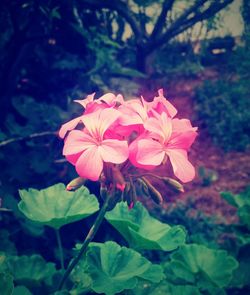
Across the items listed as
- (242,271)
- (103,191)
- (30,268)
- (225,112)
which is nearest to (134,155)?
(103,191)

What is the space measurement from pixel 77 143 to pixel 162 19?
96.5 inches

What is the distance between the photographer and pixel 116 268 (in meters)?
1.34

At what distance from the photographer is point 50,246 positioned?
2.30m

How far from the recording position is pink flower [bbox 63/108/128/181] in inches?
33.1

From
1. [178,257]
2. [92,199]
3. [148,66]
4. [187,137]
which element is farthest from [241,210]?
[148,66]

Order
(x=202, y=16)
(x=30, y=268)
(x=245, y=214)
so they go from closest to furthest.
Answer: (x=30, y=268)
(x=245, y=214)
(x=202, y=16)

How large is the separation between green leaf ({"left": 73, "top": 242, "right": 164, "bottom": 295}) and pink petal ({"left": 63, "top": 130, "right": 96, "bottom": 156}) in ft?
1.86

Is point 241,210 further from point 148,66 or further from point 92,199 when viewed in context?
point 148,66

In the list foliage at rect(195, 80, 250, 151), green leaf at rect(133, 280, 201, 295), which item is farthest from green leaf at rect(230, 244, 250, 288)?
foliage at rect(195, 80, 250, 151)

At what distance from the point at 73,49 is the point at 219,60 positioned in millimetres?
2350

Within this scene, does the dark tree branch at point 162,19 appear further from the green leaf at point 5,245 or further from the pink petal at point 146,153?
the pink petal at point 146,153

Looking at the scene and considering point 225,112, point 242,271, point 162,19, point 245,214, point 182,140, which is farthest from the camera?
point 225,112

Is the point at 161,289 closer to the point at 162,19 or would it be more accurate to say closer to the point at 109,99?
the point at 109,99

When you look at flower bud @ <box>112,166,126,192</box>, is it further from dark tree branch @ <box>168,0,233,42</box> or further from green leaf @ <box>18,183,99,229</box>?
dark tree branch @ <box>168,0,233,42</box>
